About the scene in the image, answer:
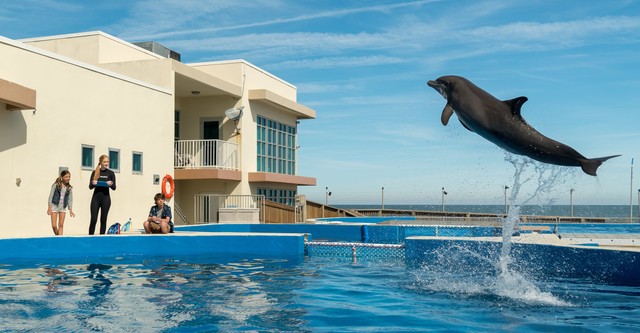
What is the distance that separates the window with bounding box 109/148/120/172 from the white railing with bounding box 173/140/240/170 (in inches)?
202

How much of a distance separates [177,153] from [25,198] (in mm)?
9478

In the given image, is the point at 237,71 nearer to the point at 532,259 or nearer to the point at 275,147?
the point at 275,147

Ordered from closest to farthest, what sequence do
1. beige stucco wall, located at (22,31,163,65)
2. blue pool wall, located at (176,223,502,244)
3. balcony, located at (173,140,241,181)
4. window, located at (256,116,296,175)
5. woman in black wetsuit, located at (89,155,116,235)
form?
woman in black wetsuit, located at (89,155,116,235)
blue pool wall, located at (176,223,502,244)
beige stucco wall, located at (22,31,163,65)
balcony, located at (173,140,241,181)
window, located at (256,116,296,175)

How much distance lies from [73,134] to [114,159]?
1957 mm

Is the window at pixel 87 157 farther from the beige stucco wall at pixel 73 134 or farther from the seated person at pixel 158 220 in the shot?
the seated person at pixel 158 220

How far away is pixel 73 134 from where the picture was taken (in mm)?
17156

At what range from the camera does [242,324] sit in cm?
693

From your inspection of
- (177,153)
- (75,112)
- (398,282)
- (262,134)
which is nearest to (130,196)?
(75,112)

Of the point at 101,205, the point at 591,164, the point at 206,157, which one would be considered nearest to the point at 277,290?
the point at 591,164

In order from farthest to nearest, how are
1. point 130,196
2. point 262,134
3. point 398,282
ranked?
point 262,134 < point 130,196 < point 398,282

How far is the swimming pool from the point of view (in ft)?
23.3

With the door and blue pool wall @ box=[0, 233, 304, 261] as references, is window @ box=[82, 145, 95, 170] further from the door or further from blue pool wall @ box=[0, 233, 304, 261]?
the door

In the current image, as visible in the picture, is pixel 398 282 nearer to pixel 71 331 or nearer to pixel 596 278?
pixel 596 278

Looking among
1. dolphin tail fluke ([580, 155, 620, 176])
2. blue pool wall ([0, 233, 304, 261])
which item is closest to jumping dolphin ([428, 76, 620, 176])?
dolphin tail fluke ([580, 155, 620, 176])
